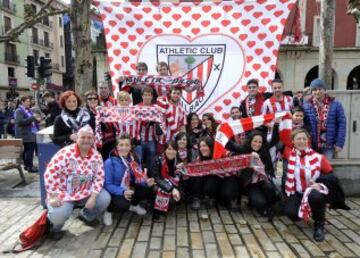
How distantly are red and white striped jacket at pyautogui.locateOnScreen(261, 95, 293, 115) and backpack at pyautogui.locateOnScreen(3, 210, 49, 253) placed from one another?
10.4ft

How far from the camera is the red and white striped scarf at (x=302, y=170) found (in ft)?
12.8

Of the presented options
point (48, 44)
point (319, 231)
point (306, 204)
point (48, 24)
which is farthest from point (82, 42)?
point (48, 24)

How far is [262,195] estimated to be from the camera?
14.2 ft

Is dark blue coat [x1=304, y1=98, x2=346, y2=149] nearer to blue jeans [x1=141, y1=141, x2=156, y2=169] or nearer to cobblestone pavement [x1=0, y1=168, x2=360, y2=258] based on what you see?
cobblestone pavement [x1=0, y1=168, x2=360, y2=258]

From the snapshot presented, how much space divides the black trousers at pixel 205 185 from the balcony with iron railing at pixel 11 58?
133ft

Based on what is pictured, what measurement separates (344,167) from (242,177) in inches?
67.6

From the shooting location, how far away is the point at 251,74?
19.0 feet

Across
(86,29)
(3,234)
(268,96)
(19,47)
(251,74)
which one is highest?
(19,47)

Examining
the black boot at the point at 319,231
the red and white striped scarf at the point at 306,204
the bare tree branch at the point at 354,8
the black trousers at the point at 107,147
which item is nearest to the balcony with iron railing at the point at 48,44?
the bare tree branch at the point at 354,8

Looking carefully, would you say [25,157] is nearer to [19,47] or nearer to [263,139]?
[263,139]

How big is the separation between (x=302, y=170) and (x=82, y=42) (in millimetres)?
5172

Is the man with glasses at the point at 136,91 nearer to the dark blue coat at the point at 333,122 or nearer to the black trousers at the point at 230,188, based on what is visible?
the black trousers at the point at 230,188

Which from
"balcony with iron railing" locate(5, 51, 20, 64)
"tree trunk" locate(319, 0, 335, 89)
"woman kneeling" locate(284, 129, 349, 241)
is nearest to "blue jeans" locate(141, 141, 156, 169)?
Answer: "woman kneeling" locate(284, 129, 349, 241)

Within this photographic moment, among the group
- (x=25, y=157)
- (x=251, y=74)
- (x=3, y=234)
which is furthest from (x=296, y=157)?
(x=25, y=157)
